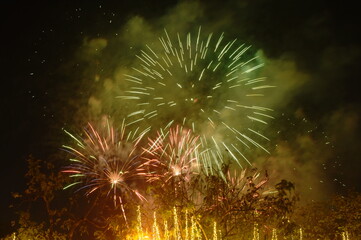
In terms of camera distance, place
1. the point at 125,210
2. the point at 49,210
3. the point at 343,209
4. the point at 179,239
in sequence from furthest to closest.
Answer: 1. the point at 343,209
2. the point at 125,210
3. the point at 179,239
4. the point at 49,210

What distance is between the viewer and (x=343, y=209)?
25578 mm

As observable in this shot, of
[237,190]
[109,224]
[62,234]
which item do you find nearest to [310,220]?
[237,190]

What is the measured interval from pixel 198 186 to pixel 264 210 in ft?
10.2

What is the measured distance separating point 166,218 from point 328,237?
14.8 metres

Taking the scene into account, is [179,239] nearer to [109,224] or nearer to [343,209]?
[109,224]

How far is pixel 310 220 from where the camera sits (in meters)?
29.1

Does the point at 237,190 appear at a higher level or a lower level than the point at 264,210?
higher

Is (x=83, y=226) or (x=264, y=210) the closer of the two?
(x=264, y=210)

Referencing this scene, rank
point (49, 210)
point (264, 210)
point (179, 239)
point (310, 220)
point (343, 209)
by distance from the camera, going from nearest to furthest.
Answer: point (264, 210) < point (49, 210) < point (179, 239) < point (343, 209) < point (310, 220)

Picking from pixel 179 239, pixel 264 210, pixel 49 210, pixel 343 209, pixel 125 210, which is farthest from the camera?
pixel 343 209

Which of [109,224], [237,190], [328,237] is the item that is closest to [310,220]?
[328,237]

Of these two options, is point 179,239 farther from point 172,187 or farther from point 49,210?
point 49,210

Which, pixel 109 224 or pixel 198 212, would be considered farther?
pixel 109 224

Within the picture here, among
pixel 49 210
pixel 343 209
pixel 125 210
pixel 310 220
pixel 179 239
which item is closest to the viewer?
pixel 49 210
